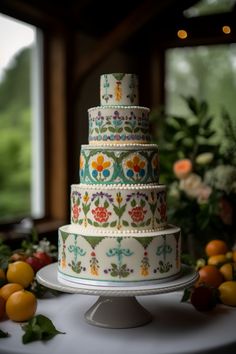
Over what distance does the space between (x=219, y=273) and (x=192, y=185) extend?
0.61 meters

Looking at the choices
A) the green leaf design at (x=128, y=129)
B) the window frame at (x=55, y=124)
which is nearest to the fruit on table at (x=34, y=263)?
the green leaf design at (x=128, y=129)

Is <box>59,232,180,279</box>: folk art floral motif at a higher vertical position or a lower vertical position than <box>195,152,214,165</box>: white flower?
lower

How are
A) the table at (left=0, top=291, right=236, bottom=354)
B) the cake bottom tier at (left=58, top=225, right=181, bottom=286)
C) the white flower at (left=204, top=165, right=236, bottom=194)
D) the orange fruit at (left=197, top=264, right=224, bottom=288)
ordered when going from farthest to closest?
the white flower at (left=204, top=165, right=236, bottom=194) → the orange fruit at (left=197, top=264, right=224, bottom=288) → the cake bottom tier at (left=58, top=225, right=181, bottom=286) → the table at (left=0, top=291, right=236, bottom=354)

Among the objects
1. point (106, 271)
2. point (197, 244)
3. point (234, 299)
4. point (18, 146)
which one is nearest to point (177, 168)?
point (197, 244)

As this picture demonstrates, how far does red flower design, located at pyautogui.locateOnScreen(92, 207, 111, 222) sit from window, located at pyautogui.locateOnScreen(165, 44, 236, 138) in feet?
9.45

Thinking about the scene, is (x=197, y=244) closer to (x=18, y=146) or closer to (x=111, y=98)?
(x=111, y=98)

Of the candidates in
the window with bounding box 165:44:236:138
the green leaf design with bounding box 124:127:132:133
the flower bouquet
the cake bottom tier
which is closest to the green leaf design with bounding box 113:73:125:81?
the green leaf design with bounding box 124:127:132:133

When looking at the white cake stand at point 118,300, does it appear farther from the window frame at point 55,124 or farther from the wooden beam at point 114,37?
the wooden beam at point 114,37

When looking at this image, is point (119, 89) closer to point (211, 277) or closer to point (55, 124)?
point (211, 277)

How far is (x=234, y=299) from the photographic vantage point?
1345 millimetres

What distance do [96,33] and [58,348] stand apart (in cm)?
315

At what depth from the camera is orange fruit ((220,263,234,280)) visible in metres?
1.45

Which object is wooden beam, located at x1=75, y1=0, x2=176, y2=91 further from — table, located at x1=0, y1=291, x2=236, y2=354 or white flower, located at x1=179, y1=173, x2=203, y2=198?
table, located at x1=0, y1=291, x2=236, y2=354

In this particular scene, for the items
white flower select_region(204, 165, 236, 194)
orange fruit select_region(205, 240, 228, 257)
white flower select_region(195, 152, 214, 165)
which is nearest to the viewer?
orange fruit select_region(205, 240, 228, 257)
